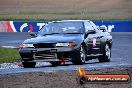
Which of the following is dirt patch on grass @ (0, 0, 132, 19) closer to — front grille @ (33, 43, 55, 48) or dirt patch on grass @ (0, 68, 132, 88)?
front grille @ (33, 43, 55, 48)

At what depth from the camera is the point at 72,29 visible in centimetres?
1828

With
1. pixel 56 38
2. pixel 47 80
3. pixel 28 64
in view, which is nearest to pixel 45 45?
pixel 56 38

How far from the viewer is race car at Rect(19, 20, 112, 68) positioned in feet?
55.2

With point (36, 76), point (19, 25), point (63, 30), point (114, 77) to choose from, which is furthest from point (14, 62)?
point (19, 25)

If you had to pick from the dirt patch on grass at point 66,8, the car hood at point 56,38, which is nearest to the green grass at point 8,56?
the car hood at point 56,38

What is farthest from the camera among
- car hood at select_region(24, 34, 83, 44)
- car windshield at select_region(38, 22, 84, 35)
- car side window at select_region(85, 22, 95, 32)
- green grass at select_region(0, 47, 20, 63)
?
green grass at select_region(0, 47, 20, 63)

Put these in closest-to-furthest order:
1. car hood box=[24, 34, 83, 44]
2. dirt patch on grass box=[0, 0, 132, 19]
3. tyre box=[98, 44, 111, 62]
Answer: car hood box=[24, 34, 83, 44] → tyre box=[98, 44, 111, 62] → dirt patch on grass box=[0, 0, 132, 19]

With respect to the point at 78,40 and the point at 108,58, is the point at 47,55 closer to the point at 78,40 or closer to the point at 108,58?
the point at 78,40

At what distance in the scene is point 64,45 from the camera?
665 inches

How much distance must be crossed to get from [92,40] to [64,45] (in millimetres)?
1880

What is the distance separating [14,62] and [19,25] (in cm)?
2668

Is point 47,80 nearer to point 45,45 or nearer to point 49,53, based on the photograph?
point 49,53

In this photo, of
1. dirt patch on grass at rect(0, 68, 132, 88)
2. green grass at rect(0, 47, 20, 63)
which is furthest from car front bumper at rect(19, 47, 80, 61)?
green grass at rect(0, 47, 20, 63)

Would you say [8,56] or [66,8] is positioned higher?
[8,56]
